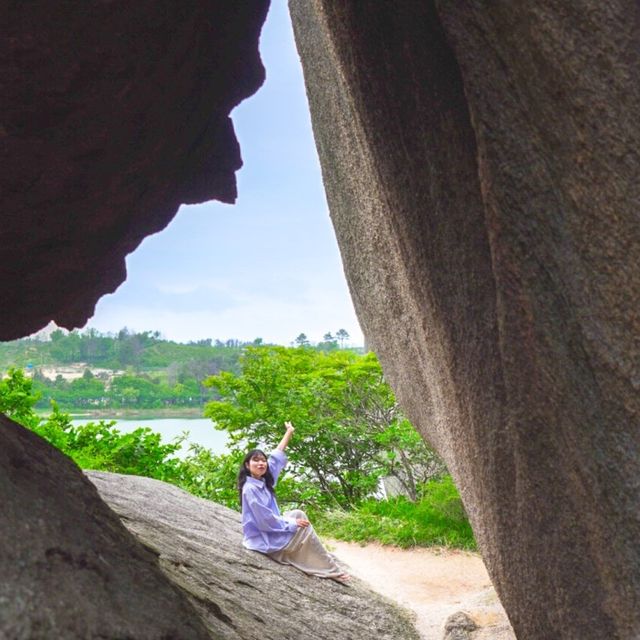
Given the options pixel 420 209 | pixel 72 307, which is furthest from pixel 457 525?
pixel 420 209

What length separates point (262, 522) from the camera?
8125 millimetres

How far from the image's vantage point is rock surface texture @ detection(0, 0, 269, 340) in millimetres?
3914

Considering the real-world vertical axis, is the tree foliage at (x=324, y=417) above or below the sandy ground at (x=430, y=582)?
above

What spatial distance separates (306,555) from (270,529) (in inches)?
21.7

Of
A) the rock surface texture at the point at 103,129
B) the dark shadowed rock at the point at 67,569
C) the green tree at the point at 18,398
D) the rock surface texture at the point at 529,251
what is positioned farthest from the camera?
the green tree at the point at 18,398

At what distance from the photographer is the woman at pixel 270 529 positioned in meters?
8.07

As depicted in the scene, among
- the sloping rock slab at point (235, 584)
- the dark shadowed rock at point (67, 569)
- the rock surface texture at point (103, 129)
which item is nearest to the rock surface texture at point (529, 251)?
the rock surface texture at point (103, 129)

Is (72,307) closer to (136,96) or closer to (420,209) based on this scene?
(136,96)

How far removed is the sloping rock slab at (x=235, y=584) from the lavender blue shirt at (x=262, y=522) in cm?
16

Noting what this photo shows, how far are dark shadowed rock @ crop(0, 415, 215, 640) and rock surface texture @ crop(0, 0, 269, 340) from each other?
1.76 metres

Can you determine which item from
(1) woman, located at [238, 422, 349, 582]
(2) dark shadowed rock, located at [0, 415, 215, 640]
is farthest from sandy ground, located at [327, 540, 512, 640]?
(2) dark shadowed rock, located at [0, 415, 215, 640]

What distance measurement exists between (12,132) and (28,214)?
0.80 metres

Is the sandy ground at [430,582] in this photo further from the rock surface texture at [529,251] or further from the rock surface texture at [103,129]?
the rock surface texture at [103,129]

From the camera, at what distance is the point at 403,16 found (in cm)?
358
